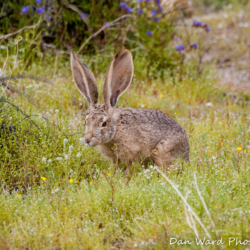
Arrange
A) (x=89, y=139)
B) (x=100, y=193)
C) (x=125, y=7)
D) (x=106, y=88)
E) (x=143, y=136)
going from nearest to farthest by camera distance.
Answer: (x=100, y=193) → (x=89, y=139) → (x=106, y=88) → (x=143, y=136) → (x=125, y=7)

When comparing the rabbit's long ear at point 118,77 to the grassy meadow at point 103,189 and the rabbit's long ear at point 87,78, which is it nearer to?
the rabbit's long ear at point 87,78

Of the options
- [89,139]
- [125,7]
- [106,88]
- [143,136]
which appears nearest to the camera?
[89,139]

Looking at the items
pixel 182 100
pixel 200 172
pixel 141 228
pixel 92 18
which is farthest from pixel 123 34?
pixel 141 228

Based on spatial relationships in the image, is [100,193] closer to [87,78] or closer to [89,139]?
[89,139]

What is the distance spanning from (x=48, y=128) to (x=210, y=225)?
250 centimetres

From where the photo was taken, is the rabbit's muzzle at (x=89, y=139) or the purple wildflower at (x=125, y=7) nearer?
the rabbit's muzzle at (x=89, y=139)

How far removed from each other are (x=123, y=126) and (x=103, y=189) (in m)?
1.16

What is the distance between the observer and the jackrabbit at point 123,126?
14.5 ft

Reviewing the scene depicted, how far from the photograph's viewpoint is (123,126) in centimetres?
466

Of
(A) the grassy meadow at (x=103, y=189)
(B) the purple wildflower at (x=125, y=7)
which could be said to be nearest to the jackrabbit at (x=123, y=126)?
(A) the grassy meadow at (x=103, y=189)

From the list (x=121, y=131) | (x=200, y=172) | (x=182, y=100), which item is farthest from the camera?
(x=182, y=100)

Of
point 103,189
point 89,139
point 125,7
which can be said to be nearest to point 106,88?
point 89,139

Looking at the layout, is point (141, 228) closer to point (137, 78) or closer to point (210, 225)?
point (210, 225)

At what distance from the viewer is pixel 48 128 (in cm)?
471
